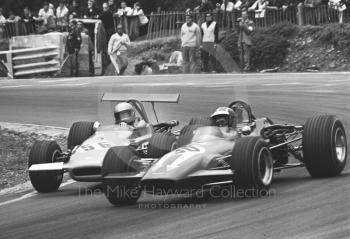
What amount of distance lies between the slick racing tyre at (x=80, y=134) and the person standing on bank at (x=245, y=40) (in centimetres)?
1374

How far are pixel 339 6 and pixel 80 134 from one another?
15059 millimetres

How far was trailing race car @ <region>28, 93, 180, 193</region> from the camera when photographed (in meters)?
10.8

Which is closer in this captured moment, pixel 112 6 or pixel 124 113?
pixel 124 113

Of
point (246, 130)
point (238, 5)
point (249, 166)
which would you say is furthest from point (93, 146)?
point (238, 5)

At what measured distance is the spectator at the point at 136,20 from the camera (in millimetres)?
30062

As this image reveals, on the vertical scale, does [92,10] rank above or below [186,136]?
above

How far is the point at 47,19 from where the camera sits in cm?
3191

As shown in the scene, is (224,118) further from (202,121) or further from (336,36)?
(336,36)

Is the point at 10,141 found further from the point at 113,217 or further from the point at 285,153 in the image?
the point at 113,217

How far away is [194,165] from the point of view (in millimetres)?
9547

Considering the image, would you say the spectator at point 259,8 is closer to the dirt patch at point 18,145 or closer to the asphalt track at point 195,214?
the asphalt track at point 195,214

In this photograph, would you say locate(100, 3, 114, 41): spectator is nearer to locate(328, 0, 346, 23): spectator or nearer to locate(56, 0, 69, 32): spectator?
locate(56, 0, 69, 32): spectator

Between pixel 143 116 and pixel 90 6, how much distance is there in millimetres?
20164

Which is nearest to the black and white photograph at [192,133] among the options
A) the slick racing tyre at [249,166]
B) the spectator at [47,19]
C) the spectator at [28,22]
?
the slick racing tyre at [249,166]
